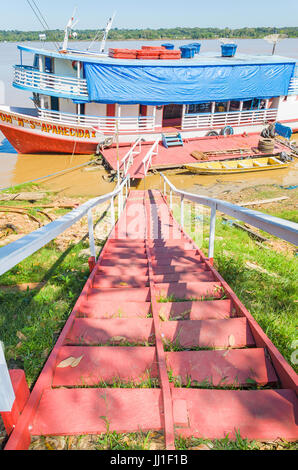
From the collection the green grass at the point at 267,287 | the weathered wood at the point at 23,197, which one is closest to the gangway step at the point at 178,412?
the green grass at the point at 267,287

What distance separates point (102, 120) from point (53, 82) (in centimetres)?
282

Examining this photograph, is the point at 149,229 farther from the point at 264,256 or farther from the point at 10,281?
the point at 10,281

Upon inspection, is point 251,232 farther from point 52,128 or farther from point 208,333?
point 52,128

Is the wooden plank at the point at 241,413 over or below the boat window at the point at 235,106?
below

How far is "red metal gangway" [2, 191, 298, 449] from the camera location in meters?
1.64

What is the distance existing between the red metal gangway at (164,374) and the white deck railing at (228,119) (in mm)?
16110

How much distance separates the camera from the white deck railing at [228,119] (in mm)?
17703

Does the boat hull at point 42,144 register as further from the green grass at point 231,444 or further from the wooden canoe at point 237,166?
the green grass at point 231,444

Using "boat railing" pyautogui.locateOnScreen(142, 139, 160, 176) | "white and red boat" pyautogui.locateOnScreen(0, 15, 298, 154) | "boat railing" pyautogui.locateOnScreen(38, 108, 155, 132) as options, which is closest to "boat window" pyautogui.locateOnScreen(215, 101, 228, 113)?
"white and red boat" pyautogui.locateOnScreen(0, 15, 298, 154)

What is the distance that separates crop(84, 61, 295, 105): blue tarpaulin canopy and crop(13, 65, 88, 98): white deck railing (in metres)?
0.56

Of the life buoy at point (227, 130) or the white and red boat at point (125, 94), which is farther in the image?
the life buoy at point (227, 130)

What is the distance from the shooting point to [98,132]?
15.9 m

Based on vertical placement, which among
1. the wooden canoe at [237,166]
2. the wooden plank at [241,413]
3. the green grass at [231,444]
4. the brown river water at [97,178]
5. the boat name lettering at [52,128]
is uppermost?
the wooden plank at [241,413]

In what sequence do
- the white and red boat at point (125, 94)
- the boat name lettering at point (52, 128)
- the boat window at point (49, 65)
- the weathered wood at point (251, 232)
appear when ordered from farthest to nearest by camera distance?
the boat window at point (49, 65) < the boat name lettering at point (52, 128) < the white and red boat at point (125, 94) < the weathered wood at point (251, 232)
